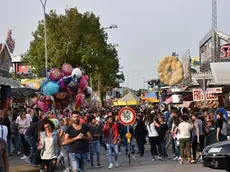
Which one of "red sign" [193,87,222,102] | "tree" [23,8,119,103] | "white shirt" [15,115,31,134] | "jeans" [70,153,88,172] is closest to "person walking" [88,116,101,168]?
"white shirt" [15,115,31,134]

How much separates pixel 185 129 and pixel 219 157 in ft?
15.4

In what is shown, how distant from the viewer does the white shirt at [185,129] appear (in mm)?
17375

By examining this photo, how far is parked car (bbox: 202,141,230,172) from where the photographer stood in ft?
41.3

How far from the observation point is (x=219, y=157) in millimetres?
12688

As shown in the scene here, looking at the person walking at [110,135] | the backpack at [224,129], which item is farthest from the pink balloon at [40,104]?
the backpack at [224,129]

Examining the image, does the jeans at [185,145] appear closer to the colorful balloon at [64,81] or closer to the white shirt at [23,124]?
A: the white shirt at [23,124]

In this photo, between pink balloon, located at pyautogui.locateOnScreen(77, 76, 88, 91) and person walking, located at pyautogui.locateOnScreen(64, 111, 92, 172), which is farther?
pink balloon, located at pyautogui.locateOnScreen(77, 76, 88, 91)

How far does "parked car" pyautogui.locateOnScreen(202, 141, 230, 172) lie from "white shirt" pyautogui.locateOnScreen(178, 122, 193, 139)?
13.8 ft

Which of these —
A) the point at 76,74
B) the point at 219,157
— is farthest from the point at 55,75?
the point at 219,157

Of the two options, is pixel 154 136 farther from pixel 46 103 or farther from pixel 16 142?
pixel 16 142

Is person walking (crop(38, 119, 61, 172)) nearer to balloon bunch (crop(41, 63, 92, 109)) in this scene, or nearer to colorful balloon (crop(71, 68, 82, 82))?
balloon bunch (crop(41, 63, 92, 109))

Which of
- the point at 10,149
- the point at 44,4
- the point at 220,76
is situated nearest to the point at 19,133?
the point at 10,149

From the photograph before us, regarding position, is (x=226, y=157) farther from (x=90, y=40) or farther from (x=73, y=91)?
(x=90, y=40)

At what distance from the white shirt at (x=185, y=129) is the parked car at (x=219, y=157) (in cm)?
422
